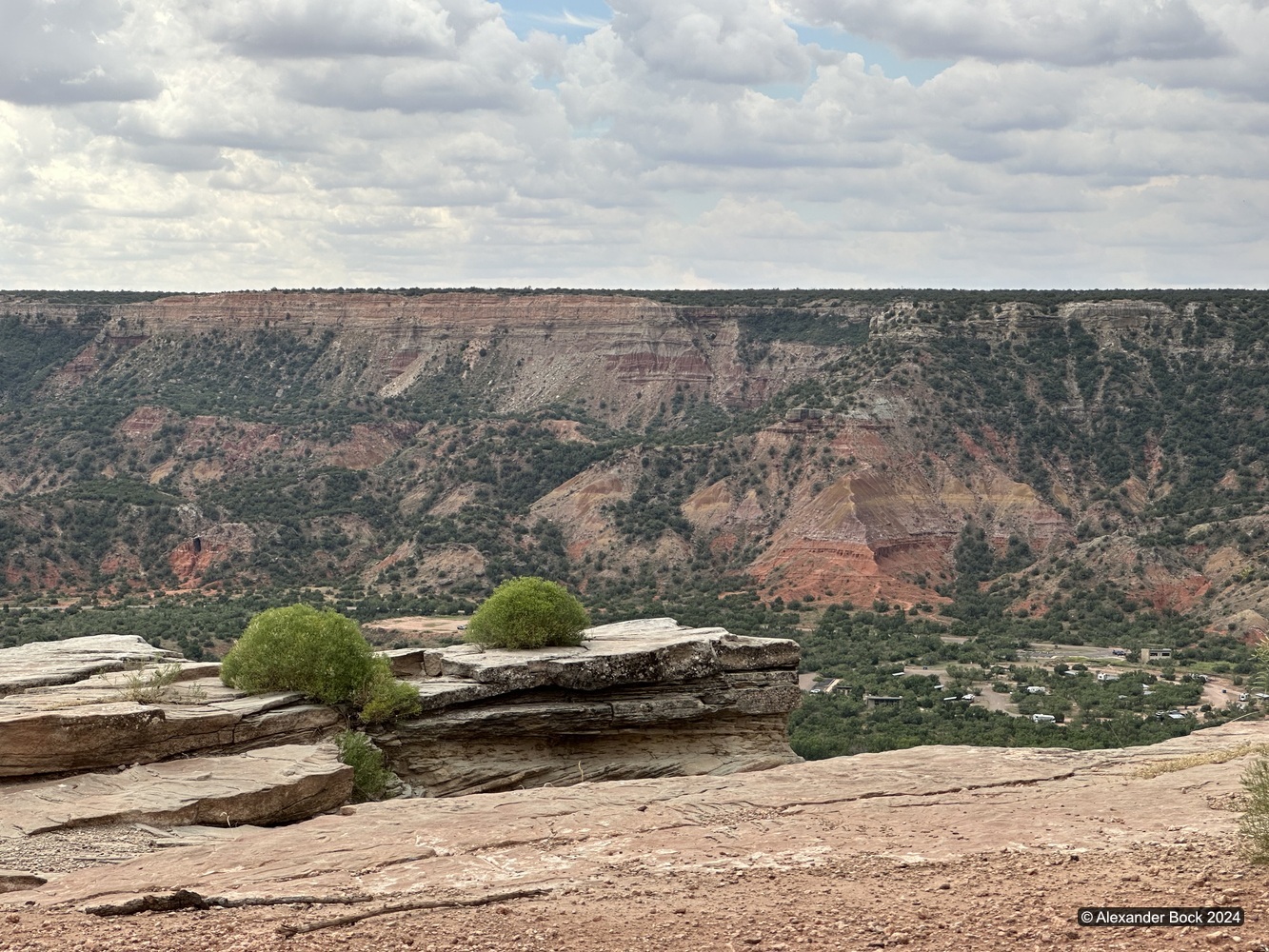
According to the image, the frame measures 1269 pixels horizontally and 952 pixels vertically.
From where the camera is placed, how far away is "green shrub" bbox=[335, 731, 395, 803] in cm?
2777

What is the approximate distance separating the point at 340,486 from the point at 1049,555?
174ft

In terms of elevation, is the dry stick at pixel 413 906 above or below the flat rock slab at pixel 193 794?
above

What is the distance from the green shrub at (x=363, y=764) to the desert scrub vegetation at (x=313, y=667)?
3.46 feet

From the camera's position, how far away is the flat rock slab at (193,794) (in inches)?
854

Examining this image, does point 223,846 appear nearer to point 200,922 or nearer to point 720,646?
point 200,922

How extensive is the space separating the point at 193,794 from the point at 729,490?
80142mm

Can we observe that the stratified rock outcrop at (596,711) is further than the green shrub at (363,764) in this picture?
Yes

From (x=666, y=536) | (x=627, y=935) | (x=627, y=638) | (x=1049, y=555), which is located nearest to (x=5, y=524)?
(x=666, y=536)

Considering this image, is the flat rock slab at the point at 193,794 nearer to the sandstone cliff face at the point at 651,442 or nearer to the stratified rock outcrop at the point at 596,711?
the stratified rock outcrop at the point at 596,711

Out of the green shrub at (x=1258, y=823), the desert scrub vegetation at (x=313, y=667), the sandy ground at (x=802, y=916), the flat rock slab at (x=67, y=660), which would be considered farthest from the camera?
the desert scrub vegetation at (x=313, y=667)

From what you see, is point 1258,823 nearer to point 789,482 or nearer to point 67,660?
point 67,660

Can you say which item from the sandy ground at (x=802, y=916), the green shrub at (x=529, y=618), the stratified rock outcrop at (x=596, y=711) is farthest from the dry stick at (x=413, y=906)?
the green shrub at (x=529, y=618)

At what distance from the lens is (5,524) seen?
316 feet

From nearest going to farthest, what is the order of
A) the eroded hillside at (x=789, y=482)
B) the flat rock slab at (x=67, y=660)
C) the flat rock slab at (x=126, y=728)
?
the flat rock slab at (x=126, y=728) < the flat rock slab at (x=67, y=660) < the eroded hillside at (x=789, y=482)
